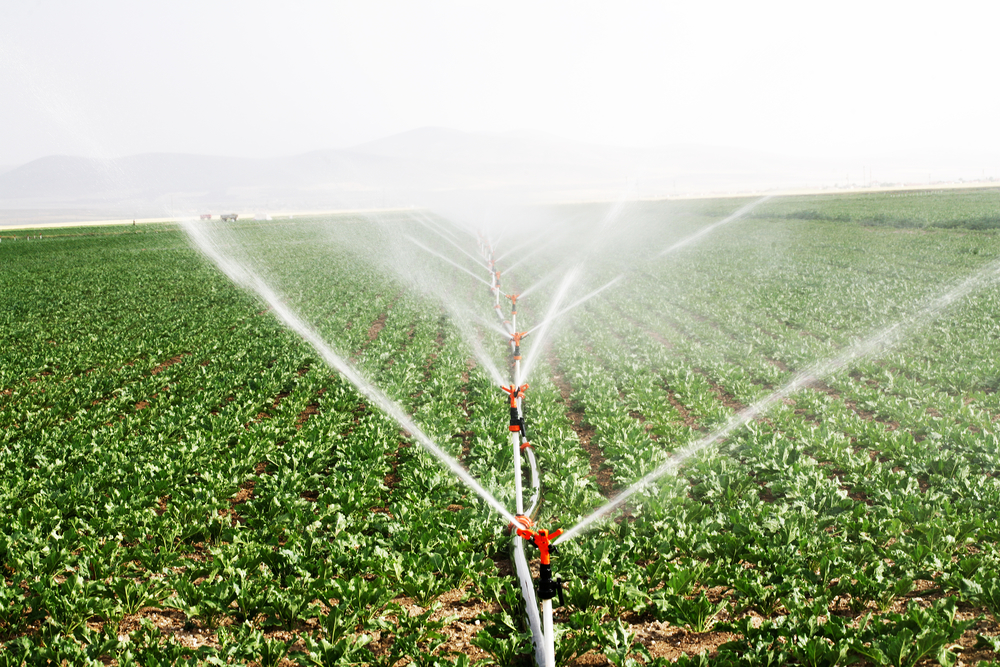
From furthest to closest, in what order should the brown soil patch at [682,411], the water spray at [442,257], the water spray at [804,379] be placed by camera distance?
the water spray at [442,257] < the brown soil patch at [682,411] < the water spray at [804,379]

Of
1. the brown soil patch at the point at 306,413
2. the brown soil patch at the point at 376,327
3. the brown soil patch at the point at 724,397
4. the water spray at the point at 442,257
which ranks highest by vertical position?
the water spray at the point at 442,257

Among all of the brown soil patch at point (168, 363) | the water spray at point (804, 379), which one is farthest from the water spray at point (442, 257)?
the water spray at point (804, 379)

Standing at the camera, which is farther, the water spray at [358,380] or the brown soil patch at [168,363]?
the brown soil patch at [168,363]

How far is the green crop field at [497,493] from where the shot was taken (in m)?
4.87

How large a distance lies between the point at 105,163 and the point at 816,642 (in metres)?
6.68

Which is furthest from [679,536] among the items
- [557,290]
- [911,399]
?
[557,290]

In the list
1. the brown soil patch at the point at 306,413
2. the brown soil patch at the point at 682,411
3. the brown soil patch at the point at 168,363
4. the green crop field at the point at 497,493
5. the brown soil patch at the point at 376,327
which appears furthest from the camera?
the brown soil patch at the point at 376,327

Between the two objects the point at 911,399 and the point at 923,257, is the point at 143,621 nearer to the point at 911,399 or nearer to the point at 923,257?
the point at 911,399

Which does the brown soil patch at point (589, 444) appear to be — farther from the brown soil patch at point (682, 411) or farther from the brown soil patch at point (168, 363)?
the brown soil patch at point (168, 363)

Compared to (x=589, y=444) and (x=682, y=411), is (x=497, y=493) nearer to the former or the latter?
(x=589, y=444)

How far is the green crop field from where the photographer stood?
4867 mm

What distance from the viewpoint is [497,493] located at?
7219 millimetres

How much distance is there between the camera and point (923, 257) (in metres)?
30.1

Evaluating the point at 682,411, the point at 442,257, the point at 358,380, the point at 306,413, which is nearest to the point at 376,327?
the point at 358,380
